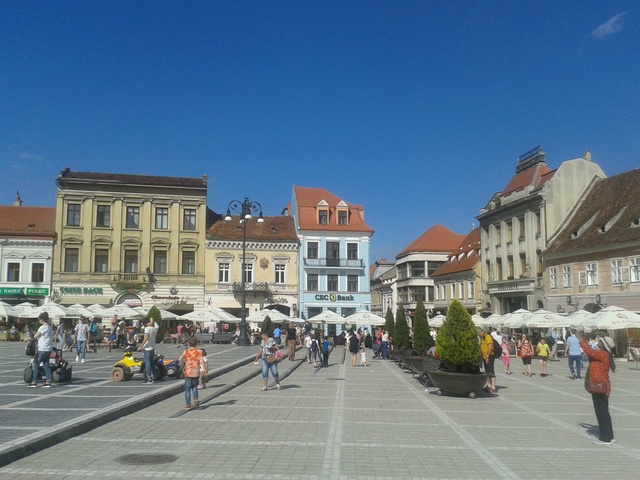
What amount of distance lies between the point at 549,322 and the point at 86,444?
2694 centimetres

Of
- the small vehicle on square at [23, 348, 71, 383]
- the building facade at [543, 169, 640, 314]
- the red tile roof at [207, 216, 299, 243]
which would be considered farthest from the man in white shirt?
the red tile roof at [207, 216, 299, 243]

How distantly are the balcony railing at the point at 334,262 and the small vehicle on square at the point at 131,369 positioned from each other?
37.6 meters

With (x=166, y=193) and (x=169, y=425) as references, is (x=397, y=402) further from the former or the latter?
(x=166, y=193)

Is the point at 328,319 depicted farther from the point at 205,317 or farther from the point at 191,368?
the point at 191,368

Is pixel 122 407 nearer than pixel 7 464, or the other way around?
pixel 7 464

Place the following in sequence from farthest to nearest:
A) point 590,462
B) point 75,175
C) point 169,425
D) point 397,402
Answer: point 75,175 < point 397,402 < point 169,425 < point 590,462

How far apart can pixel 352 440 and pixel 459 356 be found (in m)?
6.48

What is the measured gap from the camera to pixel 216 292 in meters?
52.2

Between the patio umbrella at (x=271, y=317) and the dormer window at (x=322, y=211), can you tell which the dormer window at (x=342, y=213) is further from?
the patio umbrella at (x=271, y=317)

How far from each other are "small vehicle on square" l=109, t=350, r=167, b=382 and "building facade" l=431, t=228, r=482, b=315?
39068mm

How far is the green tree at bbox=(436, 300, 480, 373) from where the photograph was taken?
15.6 meters

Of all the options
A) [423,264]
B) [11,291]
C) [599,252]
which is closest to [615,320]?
[599,252]

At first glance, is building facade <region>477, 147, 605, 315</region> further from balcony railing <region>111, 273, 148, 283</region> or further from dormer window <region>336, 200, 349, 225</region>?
balcony railing <region>111, 273, 148, 283</region>

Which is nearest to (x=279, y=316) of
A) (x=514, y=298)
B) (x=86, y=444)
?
(x=514, y=298)
